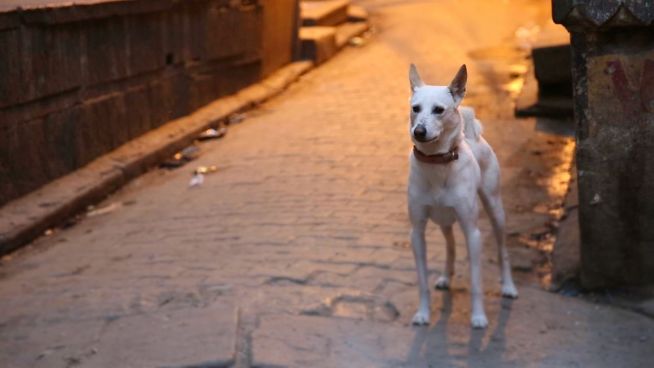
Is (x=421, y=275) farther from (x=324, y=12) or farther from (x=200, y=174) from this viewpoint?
(x=324, y=12)

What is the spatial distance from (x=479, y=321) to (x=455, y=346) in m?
0.27

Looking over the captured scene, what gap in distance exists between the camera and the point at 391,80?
42.3ft

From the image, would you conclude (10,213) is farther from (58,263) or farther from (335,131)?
(335,131)

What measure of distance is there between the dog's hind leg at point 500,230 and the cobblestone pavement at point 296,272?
107 millimetres

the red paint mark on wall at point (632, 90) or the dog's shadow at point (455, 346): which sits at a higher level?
the red paint mark on wall at point (632, 90)

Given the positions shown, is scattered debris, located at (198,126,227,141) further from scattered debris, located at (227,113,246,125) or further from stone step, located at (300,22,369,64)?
stone step, located at (300,22,369,64)

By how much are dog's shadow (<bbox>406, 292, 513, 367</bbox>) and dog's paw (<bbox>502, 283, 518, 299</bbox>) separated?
246mm

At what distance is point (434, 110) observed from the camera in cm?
545

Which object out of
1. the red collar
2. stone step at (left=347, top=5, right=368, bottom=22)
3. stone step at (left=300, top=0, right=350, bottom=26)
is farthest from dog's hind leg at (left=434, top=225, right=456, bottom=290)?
stone step at (left=347, top=5, right=368, bottom=22)

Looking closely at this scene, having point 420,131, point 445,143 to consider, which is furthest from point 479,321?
point 420,131

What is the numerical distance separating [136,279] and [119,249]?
0.81 metres

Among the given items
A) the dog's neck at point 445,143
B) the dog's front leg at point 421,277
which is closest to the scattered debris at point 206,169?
the dog's front leg at point 421,277

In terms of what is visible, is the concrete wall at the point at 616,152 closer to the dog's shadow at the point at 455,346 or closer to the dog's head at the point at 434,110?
the dog's shadow at the point at 455,346

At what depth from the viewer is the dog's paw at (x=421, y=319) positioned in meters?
5.92
